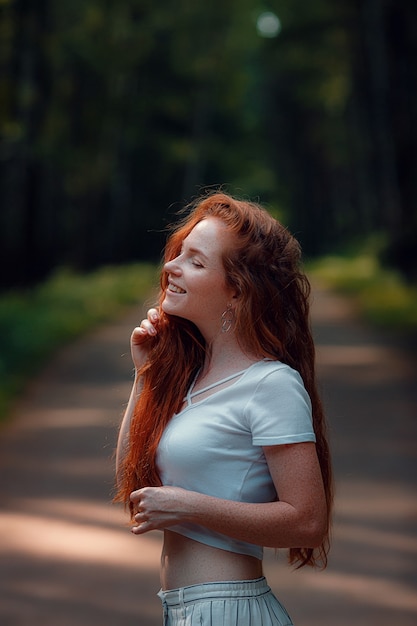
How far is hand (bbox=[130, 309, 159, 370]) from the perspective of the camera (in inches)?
116

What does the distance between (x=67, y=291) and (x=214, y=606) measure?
25591mm

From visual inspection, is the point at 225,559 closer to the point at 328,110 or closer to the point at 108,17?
the point at 108,17

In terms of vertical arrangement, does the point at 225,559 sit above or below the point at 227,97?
below

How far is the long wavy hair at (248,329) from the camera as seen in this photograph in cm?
274

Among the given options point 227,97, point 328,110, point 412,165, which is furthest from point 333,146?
point 412,165

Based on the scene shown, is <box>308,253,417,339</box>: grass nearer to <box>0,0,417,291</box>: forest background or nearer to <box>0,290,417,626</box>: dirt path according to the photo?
<box>0,0,417,291</box>: forest background

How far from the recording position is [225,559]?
276cm

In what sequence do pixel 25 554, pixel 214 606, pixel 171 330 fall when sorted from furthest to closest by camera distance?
pixel 25 554, pixel 171 330, pixel 214 606

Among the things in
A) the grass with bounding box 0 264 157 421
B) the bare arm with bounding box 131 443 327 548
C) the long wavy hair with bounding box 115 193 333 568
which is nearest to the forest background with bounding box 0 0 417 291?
the grass with bounding box 0 264 157 421

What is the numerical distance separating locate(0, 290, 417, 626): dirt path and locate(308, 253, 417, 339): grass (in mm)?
6867

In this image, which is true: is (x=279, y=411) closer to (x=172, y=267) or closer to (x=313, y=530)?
(x=313, y=530)

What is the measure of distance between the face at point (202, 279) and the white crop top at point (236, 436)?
0.53 feet

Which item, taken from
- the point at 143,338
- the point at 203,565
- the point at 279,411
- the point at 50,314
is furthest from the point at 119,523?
the point at 50,314

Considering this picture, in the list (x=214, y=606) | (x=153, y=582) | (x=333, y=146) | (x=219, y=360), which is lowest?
(x=153, y=582)
